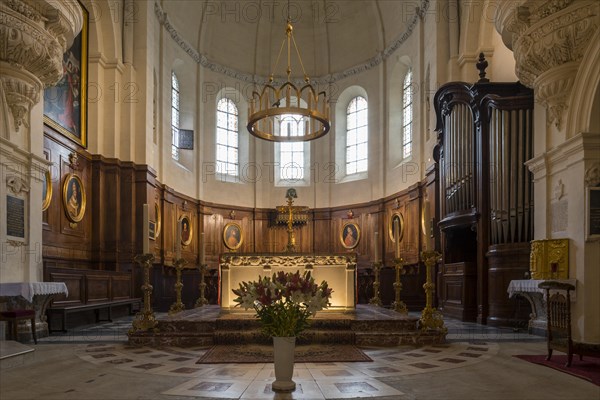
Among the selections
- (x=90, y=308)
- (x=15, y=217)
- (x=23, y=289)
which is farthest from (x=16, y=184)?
(x=90, y=308)

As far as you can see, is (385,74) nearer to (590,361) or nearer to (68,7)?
(68,7)

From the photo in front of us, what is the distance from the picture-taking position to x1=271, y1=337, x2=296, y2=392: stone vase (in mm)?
4836

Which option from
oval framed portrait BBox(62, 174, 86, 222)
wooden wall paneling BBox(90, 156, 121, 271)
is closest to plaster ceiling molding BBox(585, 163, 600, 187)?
oval framed portrait BBox(62, 174, 86, 222)

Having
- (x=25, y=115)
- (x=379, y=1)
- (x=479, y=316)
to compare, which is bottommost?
(x=479, y=316)

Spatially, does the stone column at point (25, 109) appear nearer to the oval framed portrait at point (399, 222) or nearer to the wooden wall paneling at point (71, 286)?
the wooden wall paneling at point (71, 286)

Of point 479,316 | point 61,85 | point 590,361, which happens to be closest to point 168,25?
point 61,85

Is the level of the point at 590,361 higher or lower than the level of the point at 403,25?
lower

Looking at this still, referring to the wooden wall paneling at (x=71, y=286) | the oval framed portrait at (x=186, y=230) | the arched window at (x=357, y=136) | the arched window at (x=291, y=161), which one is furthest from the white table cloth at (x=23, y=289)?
the arched window at (x=357, y=136)

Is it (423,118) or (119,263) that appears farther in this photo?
(423,118)

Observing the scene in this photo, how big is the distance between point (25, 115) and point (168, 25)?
9.03 m

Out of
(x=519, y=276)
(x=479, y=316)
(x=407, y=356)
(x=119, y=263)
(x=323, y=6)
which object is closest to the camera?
(x=407, y=356)

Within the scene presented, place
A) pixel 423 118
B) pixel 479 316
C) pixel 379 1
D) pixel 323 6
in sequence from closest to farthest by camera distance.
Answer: pixel 479 316 → pixel 423 118 → pixel 379 1 → pixel 323 6

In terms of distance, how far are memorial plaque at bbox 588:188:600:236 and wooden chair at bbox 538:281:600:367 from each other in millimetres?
1221

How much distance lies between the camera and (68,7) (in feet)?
27.0
